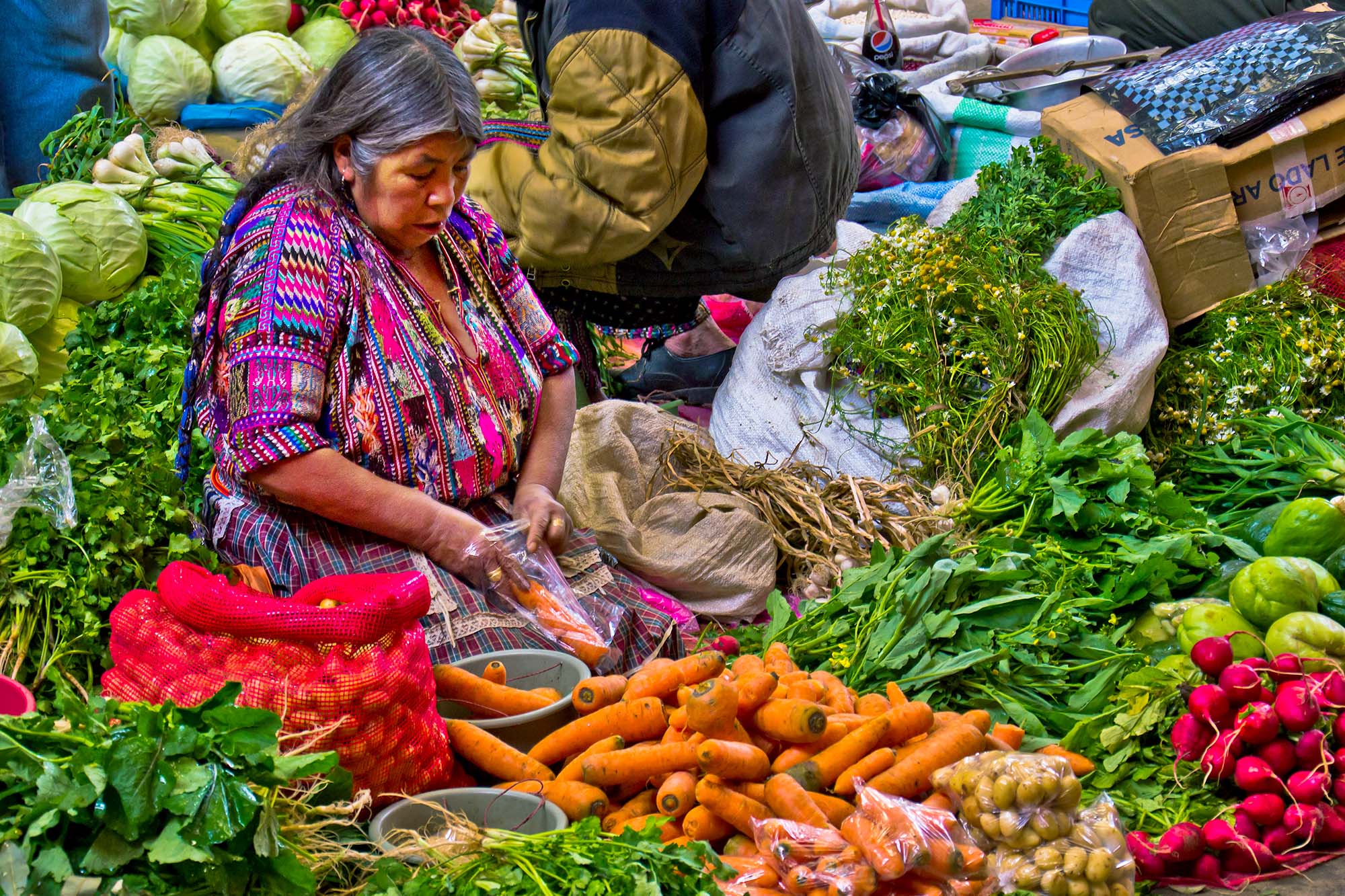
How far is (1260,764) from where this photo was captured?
6.84 feet

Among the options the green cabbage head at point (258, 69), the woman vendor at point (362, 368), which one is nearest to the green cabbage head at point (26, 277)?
the woman vendor at point (362, 368)

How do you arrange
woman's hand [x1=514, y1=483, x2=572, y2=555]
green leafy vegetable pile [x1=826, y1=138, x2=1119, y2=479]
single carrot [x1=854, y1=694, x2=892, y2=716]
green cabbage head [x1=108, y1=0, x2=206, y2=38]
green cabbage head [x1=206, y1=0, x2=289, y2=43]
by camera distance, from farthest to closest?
green cabbage head [x1=206, y1=0, x2=289, y2=43] < green cabbage head [x1=108, y1=0, x2=206, y2=38] < green leafy vegetable pile [x1=826, y1=138, x2=1119, y2=479] < woman's hand [x1=514, y1=483, x2=572, y2=555] < single carrot [x1=854, y1=694, x2=892, y2=716]

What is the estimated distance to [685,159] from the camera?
10.8ft

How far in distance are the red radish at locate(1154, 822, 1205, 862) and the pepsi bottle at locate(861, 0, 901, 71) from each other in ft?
13.8

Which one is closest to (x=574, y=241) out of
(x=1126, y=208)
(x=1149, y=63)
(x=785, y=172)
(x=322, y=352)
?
(x=785, y=172)

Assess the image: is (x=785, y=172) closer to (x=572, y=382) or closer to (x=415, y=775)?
(x=572, y=382)

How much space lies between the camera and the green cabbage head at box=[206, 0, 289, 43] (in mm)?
5137

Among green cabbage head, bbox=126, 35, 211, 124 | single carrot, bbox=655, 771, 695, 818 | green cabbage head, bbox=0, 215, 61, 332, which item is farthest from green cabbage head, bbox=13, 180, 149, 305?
single carrot, bbox=655, 771, 695, 818

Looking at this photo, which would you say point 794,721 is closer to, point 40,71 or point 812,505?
point 812,505

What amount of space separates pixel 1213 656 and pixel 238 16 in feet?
15.3

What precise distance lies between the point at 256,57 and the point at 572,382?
2.87m

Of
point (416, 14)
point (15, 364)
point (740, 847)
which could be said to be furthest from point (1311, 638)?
point (416, 14)

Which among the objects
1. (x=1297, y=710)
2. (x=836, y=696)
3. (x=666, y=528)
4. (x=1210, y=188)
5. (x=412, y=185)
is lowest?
(x=666, y=528)

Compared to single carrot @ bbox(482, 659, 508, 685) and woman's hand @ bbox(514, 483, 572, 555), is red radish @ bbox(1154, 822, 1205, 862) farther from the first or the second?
woman's hand @ bbox(514, 483, 572, 555)
